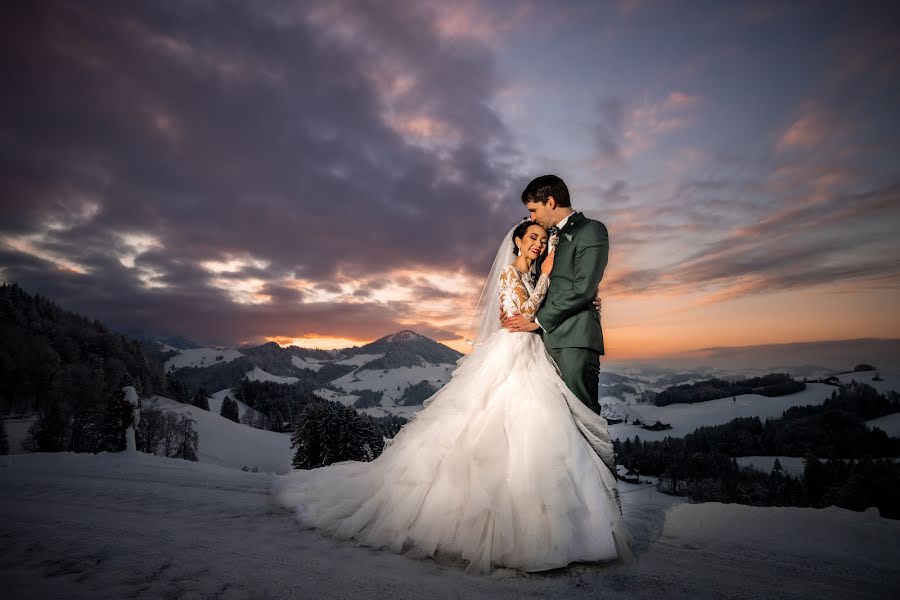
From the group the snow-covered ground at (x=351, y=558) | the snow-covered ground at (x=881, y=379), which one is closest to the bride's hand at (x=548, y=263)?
the snow-covered ground at (x=351, y=558)

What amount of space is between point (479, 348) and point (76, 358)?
384 feet

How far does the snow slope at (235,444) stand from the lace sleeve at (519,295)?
78201 mm

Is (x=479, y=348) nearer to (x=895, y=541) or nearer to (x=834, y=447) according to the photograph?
(x=895, y=541)

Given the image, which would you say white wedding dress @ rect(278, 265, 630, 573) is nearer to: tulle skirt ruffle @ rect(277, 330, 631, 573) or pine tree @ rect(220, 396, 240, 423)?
tulle skirt ruffle @ rect(277, 330, 631, 573)

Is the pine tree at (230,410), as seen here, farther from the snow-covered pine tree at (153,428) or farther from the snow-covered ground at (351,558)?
the snow-covered ground at (351,558)

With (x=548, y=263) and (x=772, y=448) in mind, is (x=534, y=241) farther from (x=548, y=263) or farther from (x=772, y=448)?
(x=772, y=448)

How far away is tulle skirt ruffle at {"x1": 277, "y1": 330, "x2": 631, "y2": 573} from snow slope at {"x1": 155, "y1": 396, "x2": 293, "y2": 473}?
253 ft

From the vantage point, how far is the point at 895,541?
3.71m

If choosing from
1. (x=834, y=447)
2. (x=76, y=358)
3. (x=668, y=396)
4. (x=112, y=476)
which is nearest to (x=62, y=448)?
(x=76, y=358)

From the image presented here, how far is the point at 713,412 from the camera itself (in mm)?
112750

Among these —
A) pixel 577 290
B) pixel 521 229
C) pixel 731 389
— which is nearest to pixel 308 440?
pixel 521 229

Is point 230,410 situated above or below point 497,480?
below

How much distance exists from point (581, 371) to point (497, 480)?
145 centimetres

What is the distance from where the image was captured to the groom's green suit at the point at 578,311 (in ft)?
13.5
